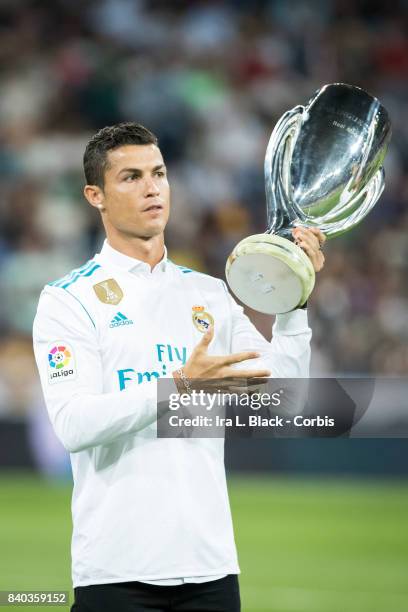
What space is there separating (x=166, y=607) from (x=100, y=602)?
0.60 feet

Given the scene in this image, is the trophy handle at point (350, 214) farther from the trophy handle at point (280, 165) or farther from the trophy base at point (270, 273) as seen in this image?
the trophy base at point (270, 273)

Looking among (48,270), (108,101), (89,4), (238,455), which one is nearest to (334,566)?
(238,455)

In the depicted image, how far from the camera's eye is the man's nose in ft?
11.3

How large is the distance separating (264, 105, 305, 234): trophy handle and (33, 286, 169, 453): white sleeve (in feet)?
2.04

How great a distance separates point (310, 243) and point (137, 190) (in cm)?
57

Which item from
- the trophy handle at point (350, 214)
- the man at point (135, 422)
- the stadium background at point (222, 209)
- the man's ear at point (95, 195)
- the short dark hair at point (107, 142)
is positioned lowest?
the man at point (135, 422)

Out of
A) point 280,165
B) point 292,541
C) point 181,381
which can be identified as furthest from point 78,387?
point 292,541

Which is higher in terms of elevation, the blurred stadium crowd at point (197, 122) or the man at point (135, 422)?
the blurred stadium crowd at point (197, 122)

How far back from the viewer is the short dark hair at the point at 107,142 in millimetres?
3510

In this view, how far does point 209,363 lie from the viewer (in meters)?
3.06

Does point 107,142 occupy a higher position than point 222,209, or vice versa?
point 222,209

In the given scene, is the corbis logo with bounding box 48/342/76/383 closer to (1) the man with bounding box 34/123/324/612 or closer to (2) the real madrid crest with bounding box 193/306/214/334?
(1) the man with bounding box 34/123/324/612

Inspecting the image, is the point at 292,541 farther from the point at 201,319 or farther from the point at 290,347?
the point at 290,347

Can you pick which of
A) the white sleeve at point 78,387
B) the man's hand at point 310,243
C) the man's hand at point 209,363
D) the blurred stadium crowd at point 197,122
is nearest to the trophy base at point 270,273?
the man's hand at point 310,243
